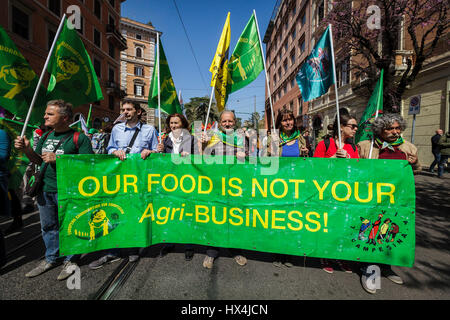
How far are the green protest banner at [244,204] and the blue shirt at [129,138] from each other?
0.37 meters

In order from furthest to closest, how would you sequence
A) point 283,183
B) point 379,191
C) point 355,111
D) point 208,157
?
point 355,111 < point 208,157 < point 283,183 < point 379,191

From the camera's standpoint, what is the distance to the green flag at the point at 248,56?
3.32 meters

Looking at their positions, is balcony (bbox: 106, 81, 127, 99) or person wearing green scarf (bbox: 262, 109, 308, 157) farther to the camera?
balcony (bbox: 106, 81, 127, 99)

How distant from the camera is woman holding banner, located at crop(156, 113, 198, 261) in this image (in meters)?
2.74

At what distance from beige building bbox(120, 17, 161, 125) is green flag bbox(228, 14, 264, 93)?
3520 centimetres

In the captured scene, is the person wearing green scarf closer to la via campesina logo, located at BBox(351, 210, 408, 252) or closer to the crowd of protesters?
the crowd of protesters

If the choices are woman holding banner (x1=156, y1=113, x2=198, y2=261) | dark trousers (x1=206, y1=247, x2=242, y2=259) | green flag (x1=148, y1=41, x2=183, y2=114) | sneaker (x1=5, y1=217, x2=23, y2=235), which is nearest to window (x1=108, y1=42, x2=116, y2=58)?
green flag (x1=148, y1=41, x2=183, y2=114)

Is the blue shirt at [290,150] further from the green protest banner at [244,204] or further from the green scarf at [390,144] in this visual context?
the green scarf at [390,144]

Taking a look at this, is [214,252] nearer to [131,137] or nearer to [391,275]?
[131,137]

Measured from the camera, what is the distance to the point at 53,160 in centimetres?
219
